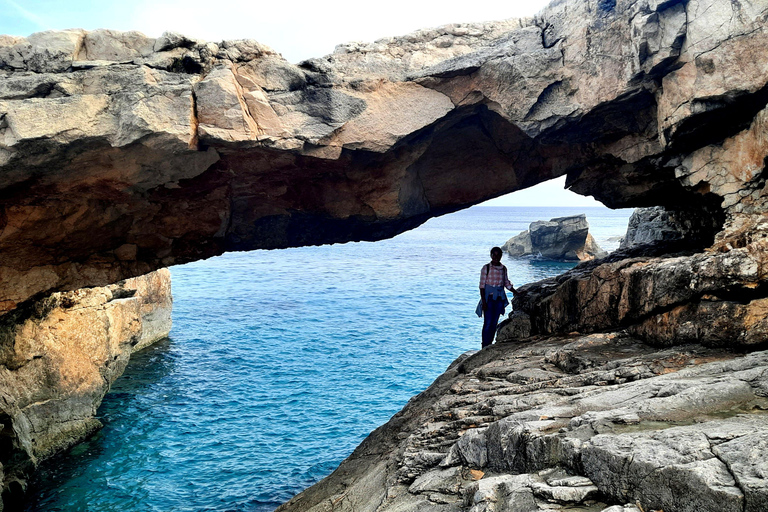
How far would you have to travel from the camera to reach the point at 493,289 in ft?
41.2

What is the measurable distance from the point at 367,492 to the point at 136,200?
787cm

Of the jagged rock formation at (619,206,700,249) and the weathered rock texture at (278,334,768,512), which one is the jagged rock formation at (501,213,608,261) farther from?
the weathered rock texture at (278,334,768,512)

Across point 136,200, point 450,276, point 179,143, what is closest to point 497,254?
point 179,143

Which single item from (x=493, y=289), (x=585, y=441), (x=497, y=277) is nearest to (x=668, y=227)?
(x=497, y=277)

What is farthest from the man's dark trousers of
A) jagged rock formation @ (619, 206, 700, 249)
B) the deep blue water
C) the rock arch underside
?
the deep blue water

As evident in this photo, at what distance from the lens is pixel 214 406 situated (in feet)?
60.4

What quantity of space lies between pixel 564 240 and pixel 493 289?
45937mm

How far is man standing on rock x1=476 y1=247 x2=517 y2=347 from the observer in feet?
41.1

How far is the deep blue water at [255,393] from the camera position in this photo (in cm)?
1351

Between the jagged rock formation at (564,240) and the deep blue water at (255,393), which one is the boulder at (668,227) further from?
the jagged rock formation at (564,240)

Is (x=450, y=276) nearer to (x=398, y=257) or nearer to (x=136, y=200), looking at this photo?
(x=398, y=257)

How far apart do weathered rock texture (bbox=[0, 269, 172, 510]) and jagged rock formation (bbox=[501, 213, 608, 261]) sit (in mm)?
46133

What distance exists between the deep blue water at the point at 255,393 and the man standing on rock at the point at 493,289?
5724 mm

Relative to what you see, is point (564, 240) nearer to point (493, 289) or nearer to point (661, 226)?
point (661, 226)
